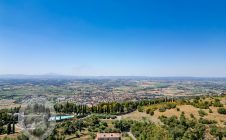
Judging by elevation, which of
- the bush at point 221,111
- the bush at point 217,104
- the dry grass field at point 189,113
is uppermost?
the bush at point 217,104

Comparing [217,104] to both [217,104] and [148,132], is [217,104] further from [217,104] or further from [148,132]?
[148,132]

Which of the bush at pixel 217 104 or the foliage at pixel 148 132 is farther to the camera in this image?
the bush at pixel 217 104

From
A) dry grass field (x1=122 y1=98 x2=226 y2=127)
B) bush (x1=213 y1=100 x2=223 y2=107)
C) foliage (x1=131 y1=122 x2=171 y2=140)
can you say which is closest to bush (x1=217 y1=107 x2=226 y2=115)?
dry grass field (x1=122 y1=98 x2=226 y2=127)

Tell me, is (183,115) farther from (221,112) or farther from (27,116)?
(27,116)

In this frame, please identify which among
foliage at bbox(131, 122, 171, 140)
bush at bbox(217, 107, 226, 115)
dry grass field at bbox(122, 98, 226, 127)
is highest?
bush at bbox(217, 107, 226, 115)

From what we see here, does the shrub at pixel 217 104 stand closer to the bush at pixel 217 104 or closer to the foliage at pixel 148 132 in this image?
the bush at pixel 217 104

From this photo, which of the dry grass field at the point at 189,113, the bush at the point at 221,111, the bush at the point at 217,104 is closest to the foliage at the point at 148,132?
the dry grass field at the point at 189,113

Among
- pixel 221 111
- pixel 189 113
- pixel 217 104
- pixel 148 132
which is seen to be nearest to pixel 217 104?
pixel 217 104

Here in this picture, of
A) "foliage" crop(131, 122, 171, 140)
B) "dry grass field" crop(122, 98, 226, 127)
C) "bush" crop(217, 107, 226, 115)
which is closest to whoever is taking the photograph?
"foliage" crop(131, 122, 171, 140)

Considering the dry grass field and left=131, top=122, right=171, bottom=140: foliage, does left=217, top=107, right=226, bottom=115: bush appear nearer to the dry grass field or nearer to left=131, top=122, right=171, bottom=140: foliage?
the dry grass field

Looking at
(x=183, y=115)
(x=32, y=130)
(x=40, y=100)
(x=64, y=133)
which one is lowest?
(x=64, y=133)

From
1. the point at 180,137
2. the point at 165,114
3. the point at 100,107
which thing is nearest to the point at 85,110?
the point at 100,107
